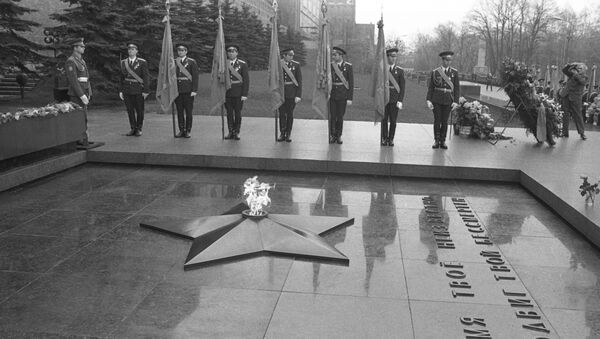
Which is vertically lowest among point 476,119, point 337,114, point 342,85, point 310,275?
point 310,275

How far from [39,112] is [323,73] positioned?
4.95 metres

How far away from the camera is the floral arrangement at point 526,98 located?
36.2 ft

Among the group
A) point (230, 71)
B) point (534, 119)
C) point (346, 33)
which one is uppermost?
point (346, 33)

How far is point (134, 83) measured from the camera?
11.1 meters

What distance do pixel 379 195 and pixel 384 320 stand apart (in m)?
3.80

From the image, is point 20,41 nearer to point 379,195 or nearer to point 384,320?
point 379,195

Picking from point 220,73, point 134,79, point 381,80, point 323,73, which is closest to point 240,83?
point 220,73

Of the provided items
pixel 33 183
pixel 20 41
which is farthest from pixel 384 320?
pixel 20 41

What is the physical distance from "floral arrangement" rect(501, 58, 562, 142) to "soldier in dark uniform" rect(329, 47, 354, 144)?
333 cm

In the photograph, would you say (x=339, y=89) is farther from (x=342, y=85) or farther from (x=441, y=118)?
(x=441, y=118)

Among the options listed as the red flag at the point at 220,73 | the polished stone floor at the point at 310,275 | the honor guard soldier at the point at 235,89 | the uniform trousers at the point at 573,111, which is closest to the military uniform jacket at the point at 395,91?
the honor guard soldier at the point at 235,89

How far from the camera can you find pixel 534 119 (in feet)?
36.5

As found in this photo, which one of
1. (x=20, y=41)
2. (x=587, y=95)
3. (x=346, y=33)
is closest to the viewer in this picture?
(x=20, y=41)

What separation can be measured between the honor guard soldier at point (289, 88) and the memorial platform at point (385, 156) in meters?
0.32
